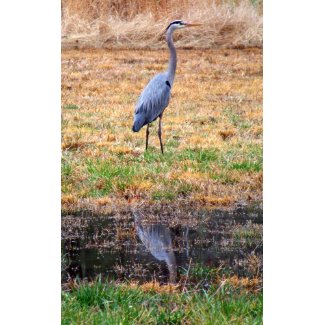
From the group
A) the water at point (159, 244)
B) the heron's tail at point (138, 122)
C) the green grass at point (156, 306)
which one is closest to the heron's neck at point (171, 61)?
the heron's tail at point (138, 122)

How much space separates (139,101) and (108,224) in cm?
95

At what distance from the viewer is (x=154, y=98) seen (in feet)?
22.1

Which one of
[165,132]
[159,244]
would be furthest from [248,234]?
[165,132]

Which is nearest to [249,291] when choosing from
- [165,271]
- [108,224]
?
[165,271]

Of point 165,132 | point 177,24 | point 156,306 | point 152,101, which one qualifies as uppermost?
point 177,24

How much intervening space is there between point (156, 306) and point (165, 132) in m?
1.42

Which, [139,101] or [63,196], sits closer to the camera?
[63,196]

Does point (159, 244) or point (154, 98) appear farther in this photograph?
point (154, 98)

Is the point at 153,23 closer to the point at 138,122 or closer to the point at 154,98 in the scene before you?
the point at 154,98

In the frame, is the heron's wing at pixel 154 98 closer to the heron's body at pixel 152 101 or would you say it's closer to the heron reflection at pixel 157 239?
the heron's body at pixel 152 101

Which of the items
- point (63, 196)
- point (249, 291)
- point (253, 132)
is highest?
point (253, 132)

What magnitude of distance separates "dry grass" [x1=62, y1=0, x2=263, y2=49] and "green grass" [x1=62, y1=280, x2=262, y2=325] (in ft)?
5.82
